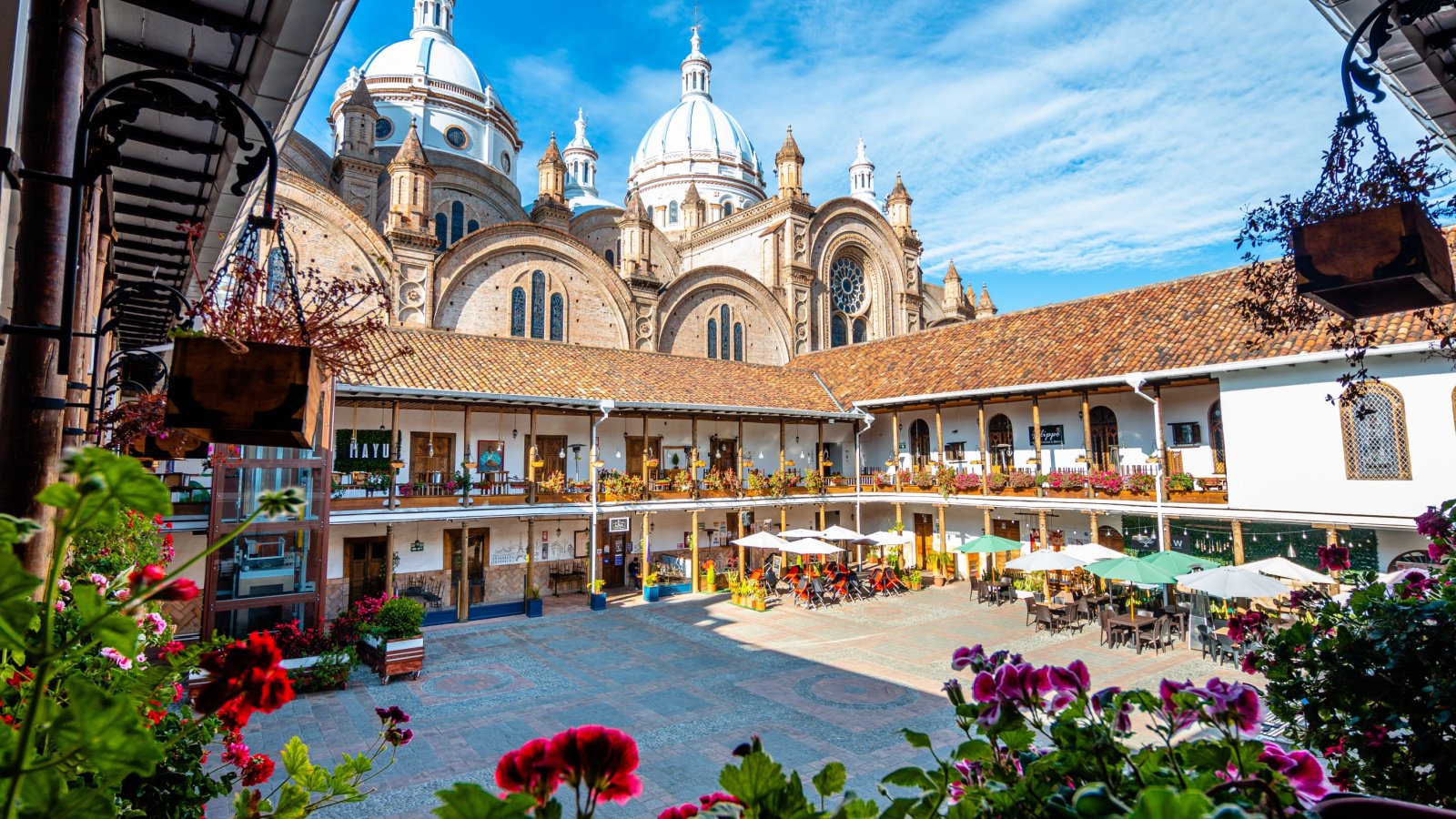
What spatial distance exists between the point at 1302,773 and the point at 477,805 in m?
2.07

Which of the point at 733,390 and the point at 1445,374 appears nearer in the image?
the point at 1445,374

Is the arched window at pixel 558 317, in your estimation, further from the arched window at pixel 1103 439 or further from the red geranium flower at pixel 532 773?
the red geranium flower at pixel 532 773

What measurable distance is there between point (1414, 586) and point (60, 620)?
23.3 feet

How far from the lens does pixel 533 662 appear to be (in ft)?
47.8

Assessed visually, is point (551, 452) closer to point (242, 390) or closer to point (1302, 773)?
point (242, 390)

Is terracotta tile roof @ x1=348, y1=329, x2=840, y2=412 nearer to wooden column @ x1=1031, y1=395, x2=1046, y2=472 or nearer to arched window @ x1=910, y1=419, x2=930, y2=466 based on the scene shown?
arched window @ x1=910, y1=419, x2=930, y2=466

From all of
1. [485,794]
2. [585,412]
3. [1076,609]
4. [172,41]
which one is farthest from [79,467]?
[585,412]

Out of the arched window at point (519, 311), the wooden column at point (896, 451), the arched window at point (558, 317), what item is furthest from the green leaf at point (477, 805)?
the arched window at point (558, 317)

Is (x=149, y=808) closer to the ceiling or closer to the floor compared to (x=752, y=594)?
closer to the ceiling

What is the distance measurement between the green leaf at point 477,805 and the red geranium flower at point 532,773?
0.67 feet

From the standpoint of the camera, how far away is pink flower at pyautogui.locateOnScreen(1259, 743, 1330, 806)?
6.11 ft

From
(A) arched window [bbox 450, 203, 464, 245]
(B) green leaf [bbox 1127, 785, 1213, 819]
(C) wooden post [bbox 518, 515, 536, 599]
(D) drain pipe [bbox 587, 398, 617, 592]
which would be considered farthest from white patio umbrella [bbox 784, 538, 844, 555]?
(A) arched window [bbox 450, 203, 464, 245]

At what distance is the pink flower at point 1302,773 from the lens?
1.86m

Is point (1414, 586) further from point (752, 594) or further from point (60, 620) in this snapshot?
point (752, 594)
